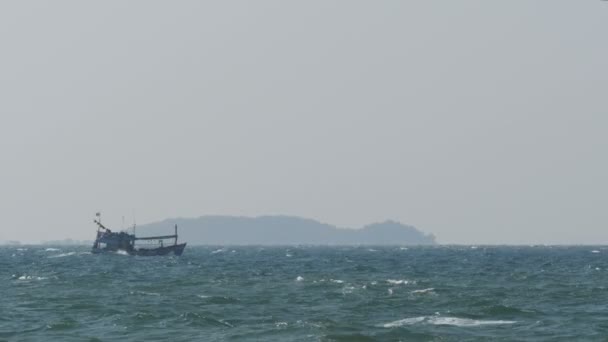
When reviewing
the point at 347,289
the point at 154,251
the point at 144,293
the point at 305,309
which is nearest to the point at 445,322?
the point at 305,309

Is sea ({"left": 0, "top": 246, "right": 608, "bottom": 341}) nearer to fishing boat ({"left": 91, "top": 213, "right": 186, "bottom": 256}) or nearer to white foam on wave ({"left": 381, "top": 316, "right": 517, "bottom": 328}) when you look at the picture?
white foam on wave ({"left": 381, "top": 316, "right": 517, "bottom": 328})

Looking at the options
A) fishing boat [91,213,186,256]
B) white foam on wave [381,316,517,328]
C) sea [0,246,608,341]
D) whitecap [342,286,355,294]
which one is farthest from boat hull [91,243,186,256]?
white foam on wave [381,316,517,328]

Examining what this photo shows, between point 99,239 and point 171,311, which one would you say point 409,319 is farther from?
point 99,239

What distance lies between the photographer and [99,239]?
163750 mm

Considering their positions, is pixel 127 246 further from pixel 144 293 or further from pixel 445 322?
Answer: pixel 445 322

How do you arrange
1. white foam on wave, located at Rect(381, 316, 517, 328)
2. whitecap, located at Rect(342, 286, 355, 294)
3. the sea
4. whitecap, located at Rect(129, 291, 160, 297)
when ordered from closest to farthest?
the sea → white foam on wave, located at Rect(381, 316, 517, 328) → whitecap, located at Rect(129, 291, 160, 297) → whitecap, located at Rect(342, 286, 355, 294)

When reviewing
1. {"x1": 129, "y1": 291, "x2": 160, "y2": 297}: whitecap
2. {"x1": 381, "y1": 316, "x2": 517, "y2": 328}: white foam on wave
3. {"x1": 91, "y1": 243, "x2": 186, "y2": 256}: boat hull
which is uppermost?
{"x1": 91, "y1": 243, "x2": 186, "y2": 256}: boat hull

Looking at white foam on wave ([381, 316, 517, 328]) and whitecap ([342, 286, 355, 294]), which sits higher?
whitecap ([342, 286, 355, 294])

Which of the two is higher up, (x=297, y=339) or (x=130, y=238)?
(x=130, y=238)

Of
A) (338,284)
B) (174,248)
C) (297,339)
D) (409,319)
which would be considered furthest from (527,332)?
(174,248)

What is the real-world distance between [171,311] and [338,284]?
2348 centimetres

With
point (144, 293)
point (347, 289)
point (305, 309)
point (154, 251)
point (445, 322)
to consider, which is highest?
point (154, 251)

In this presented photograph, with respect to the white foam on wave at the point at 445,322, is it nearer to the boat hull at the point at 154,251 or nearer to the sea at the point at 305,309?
the sea at the point at 305,309

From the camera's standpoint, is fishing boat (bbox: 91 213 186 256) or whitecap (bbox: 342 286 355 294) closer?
whitecap (bbox: 342 286 355 294)
